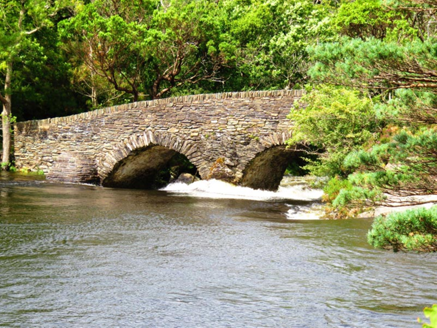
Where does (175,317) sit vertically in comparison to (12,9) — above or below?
below

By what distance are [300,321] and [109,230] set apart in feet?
19.6

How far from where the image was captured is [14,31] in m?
25.9

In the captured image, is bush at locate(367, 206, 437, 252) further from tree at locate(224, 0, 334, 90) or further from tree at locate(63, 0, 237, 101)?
tree at locate(63, 0, 237, 101)

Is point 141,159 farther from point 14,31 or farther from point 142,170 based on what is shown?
point 14,31

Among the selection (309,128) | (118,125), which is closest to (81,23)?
(118,125)

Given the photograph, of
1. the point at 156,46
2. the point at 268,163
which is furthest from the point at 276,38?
the point at 268,163

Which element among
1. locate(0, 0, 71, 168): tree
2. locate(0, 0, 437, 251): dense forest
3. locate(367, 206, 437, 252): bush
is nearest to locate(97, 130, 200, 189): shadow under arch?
locate(0, 0, 437, 251): dense forest

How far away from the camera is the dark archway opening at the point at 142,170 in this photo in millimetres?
21984

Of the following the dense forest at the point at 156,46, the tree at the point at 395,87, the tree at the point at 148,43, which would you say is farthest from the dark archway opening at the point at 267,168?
the tree at the point at 395,87

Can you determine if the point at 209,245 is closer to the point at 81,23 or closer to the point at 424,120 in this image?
the point at 424,120

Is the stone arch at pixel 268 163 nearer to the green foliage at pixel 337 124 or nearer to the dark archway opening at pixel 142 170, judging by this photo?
the green foliage at pixel 337 124

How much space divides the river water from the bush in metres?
0.91

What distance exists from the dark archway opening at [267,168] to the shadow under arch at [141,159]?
A: 1.88 m

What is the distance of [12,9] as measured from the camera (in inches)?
1036
